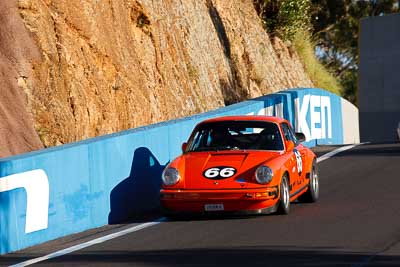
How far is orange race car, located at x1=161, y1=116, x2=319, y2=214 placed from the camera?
14273 millimetres

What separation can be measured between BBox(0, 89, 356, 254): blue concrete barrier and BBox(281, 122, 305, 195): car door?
6.79ft

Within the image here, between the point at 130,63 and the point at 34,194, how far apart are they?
1218 cm

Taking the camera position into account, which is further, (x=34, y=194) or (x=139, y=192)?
(x=139, y=192)

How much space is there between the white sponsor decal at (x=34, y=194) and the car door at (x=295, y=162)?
3604mm

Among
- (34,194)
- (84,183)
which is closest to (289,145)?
(84,183)

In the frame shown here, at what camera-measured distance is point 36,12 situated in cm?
2188

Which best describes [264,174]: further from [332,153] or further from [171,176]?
[332,153]

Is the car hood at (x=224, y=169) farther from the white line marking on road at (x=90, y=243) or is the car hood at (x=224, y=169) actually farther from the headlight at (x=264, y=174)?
the white line marking on road at (x=90, y=243)

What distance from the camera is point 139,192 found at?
52.3 feet

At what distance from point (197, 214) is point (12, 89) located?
21.6 feet

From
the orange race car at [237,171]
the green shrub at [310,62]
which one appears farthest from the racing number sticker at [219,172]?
the green shrub at [310,62]

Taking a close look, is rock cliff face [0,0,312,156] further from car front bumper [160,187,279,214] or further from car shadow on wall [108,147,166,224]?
car front bumper [160,187,279,214]

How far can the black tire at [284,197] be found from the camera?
14469mm

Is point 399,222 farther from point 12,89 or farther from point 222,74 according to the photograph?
point 222,74
